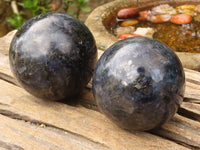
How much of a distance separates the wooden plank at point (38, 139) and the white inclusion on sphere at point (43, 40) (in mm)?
407

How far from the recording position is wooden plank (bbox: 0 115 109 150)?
1239 mm

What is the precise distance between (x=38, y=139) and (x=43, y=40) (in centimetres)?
51

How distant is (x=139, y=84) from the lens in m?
1.06

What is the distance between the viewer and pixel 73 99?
5.08 ft

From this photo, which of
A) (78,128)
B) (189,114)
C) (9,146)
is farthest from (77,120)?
(189,114)

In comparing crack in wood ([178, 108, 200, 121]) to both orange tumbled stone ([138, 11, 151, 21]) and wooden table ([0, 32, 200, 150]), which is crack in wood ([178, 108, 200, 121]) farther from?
→ orange tumbled stone ([138, 11, 151, 21])

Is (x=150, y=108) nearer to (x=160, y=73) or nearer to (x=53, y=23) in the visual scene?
(x=160, y=73)

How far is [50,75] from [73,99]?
1.04ft

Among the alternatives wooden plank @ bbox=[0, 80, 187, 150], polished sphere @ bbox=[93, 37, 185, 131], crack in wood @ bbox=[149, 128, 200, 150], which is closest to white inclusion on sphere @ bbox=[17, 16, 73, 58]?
polished sphere @ bbox=[93, 37, 185, 131]

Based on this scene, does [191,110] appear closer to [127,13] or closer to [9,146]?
[9,146]

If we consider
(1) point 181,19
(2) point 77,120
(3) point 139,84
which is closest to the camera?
(3) point 139,84

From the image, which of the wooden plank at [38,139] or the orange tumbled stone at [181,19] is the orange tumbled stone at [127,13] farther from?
the wooden plank at [38,139]

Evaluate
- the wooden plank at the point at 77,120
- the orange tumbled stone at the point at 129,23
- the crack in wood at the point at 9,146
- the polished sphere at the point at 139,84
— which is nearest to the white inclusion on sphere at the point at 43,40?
the polished sphere at the point at 139,84

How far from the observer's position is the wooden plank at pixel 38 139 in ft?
4.07
